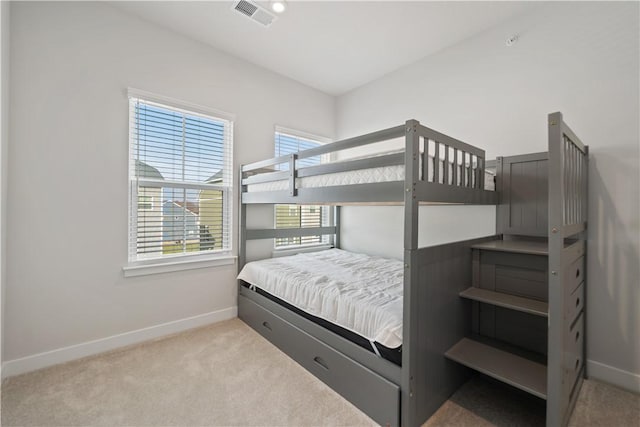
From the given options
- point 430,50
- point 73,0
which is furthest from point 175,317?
point 430,50

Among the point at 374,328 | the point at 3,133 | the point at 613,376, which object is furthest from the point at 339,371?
the point at 3,133

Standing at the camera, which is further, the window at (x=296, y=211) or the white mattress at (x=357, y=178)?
the window at (x=296, y=211)

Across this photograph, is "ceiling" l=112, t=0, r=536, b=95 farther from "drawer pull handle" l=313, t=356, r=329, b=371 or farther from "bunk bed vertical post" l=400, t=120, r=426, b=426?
"drawer pull handle" l=313, t=356, r=329, b=371

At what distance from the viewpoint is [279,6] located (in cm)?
217

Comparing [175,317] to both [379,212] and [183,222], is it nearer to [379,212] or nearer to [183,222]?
[183,222]

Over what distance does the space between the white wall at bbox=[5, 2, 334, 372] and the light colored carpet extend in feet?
1.30

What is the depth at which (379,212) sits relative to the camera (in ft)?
11.3

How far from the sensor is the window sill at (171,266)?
2.39m

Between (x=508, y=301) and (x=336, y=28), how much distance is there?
103 inches

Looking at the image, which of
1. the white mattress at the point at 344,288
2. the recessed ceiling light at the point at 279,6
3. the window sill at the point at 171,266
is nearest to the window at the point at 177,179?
the window sill at the point at 171,266

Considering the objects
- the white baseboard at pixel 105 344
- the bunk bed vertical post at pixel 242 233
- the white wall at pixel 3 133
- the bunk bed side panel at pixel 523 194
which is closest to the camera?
the white wall at pixel 3 133

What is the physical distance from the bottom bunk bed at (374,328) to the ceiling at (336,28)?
6.36ft

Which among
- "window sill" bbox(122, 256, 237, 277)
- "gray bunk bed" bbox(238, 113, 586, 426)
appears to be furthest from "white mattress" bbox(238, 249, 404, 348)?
"window sill" bbox(122, 256, 237, 277)

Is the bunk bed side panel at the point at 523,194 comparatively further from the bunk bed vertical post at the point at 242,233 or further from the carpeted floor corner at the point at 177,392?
the bunk bed vertical post at the point at 242,233
